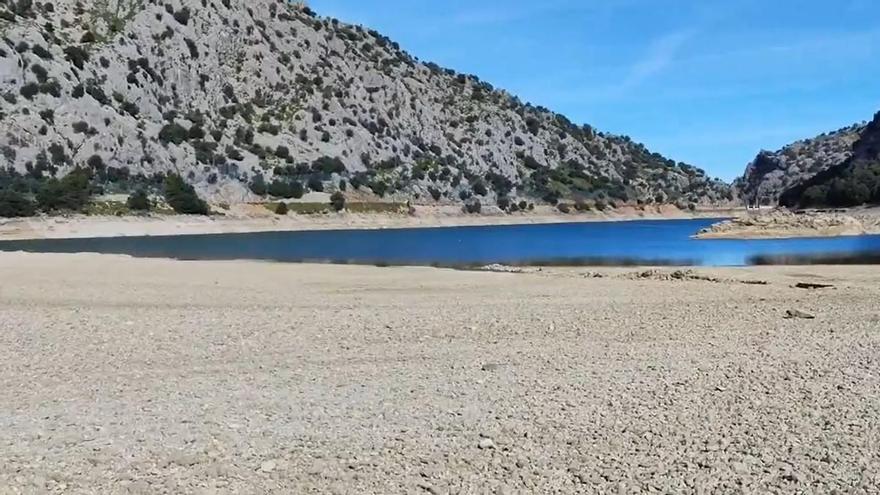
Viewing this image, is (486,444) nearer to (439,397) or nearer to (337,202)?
(439,397)

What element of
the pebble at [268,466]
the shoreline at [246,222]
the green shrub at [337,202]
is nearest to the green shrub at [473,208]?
the shoreline at [246,222]

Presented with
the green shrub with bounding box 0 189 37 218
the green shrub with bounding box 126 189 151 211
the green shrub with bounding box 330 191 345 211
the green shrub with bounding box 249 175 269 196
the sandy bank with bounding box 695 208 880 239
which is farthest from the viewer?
the green shrub with bounding box 330 191 345 211

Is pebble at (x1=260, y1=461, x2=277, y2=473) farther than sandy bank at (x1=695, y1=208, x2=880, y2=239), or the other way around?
sandy bank at (x1=695, y1=208, x2=880, y2=239)

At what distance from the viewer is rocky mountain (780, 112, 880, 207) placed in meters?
98.0

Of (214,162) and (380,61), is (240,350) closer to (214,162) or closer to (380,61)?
(214,162)

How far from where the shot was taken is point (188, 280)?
28.5 m

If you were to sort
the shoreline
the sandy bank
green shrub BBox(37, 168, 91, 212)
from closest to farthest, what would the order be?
the sandy bank < the shoreline < green shrub BBox(37, 168, 91, 212)

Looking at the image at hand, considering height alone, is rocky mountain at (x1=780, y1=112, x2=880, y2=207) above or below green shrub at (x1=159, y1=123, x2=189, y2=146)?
below

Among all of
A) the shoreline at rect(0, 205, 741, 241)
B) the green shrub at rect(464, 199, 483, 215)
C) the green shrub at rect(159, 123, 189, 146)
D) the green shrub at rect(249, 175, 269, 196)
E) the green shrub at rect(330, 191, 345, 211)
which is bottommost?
the shoreline at rect(0, 205, 741, 241)

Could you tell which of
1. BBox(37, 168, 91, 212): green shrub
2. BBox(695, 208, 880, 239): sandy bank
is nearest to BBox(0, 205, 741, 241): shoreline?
BBox(37, 168, 91, 212): green shrub

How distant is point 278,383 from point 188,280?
18.6m

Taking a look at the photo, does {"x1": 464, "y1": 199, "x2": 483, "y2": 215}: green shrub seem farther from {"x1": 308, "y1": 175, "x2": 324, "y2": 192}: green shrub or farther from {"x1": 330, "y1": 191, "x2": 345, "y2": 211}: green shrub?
{"x1": 330, "y1": 191, "x2": 345, "y2": 211}: green shrub

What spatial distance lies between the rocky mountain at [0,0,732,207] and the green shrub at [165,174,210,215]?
5.50 m

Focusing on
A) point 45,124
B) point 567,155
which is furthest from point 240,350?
point 567,155
